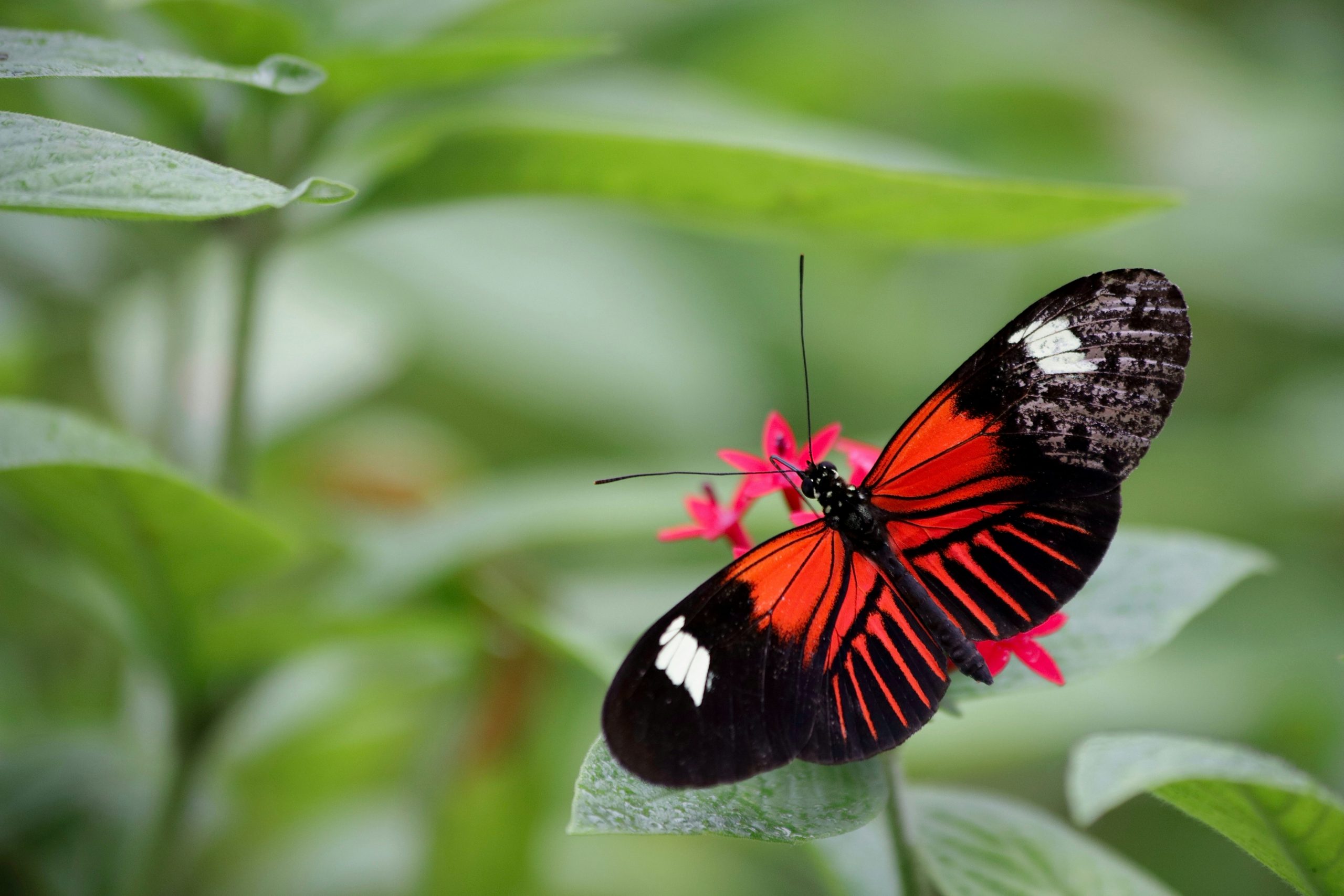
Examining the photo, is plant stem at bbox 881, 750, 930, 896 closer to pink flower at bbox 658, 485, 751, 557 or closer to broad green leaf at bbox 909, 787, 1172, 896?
broad green leaf at bbox 909, 787, 1172, 896

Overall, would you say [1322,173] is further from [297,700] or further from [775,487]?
[297,700]

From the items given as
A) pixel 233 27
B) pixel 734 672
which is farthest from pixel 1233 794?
pixel 233 27

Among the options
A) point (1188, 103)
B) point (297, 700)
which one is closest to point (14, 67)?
point (297, 700)

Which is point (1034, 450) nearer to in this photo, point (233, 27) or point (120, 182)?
point (120, 182)

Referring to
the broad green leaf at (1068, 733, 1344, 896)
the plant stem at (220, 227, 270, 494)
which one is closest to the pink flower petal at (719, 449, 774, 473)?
the broad green leaf at (1068, 733, 1344, 896)

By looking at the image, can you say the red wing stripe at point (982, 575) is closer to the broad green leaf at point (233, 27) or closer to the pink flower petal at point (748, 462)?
the pink flower petal at point (748, 462)

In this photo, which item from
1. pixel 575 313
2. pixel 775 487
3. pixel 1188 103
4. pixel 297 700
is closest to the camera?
pixel 775 487
